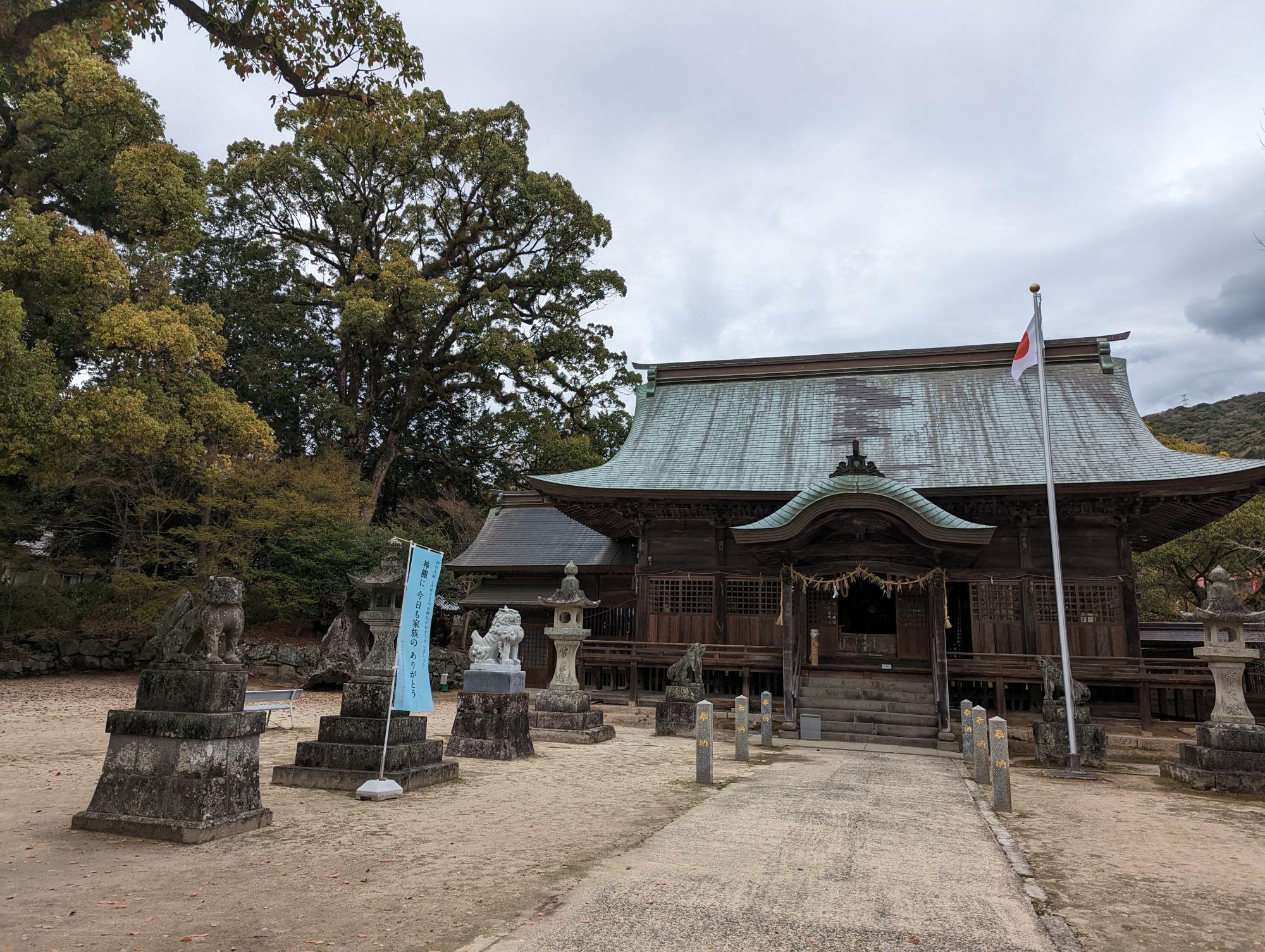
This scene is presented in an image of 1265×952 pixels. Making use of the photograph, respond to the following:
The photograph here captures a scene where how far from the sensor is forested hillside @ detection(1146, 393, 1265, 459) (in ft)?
119

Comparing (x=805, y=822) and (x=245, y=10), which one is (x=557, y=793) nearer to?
(x=805, y=822)

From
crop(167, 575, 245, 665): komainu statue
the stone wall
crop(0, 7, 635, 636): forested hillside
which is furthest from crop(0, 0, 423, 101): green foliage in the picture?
the stone wall

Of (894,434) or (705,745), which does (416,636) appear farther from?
(894,434)

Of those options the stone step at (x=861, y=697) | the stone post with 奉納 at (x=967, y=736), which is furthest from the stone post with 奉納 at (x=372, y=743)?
the stone step at (x=861, y=697)

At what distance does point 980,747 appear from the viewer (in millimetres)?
9539

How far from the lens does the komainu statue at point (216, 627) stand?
238 inches

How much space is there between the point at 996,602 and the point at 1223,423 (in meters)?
36.5

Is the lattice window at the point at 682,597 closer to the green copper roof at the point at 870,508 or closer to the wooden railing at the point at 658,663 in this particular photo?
the wooden railing at the point at 658,663

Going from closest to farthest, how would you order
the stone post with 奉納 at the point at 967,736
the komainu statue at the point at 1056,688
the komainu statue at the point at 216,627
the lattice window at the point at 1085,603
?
the komainu statue at the point at 216,627 → the stone post with 奉納 at the point at 967,736 → the komainu statue at the point at 1056,688 → the lattice window at the point at 1085,603

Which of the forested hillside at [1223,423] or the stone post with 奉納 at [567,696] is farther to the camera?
the forested hillside at [1223,423]

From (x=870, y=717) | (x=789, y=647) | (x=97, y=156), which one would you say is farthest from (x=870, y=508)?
(x=97, y=156)

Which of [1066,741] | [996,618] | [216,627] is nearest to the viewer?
[216,627]

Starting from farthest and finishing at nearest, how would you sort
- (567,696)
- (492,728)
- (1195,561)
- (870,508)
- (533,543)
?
(1195,561), (533,543), (870,508), (567,696), (492,728)

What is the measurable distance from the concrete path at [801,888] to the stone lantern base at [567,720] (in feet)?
16.9
